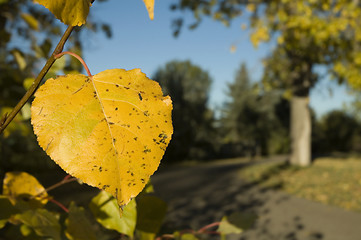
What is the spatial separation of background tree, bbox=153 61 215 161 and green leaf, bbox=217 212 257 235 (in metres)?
20.1

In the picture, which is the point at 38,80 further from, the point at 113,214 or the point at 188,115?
the point at 188,115

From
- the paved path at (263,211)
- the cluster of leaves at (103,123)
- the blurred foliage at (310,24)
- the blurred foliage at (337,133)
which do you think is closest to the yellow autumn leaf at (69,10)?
the cluster of leaves at (103,123)

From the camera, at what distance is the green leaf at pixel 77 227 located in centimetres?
55

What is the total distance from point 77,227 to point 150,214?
0.18 m

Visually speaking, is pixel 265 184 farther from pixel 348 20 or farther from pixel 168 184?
pixel 348 20

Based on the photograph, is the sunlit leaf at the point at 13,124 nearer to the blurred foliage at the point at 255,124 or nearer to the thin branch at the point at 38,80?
the thin branch at the point at 38,80

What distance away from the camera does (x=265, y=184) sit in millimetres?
8969

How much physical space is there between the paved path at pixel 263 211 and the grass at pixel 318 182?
0.44 metres

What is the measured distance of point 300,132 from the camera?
12.1 meters

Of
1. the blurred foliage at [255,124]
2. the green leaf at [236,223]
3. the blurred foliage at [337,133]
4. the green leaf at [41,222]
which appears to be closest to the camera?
the green leaf at [41,222]

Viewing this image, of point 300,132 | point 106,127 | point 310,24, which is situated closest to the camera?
point 106,127

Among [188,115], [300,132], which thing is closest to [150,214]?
[300,132]

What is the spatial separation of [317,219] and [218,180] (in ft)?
15.7

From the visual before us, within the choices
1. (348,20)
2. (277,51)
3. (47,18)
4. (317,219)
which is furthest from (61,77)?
(277,51)
